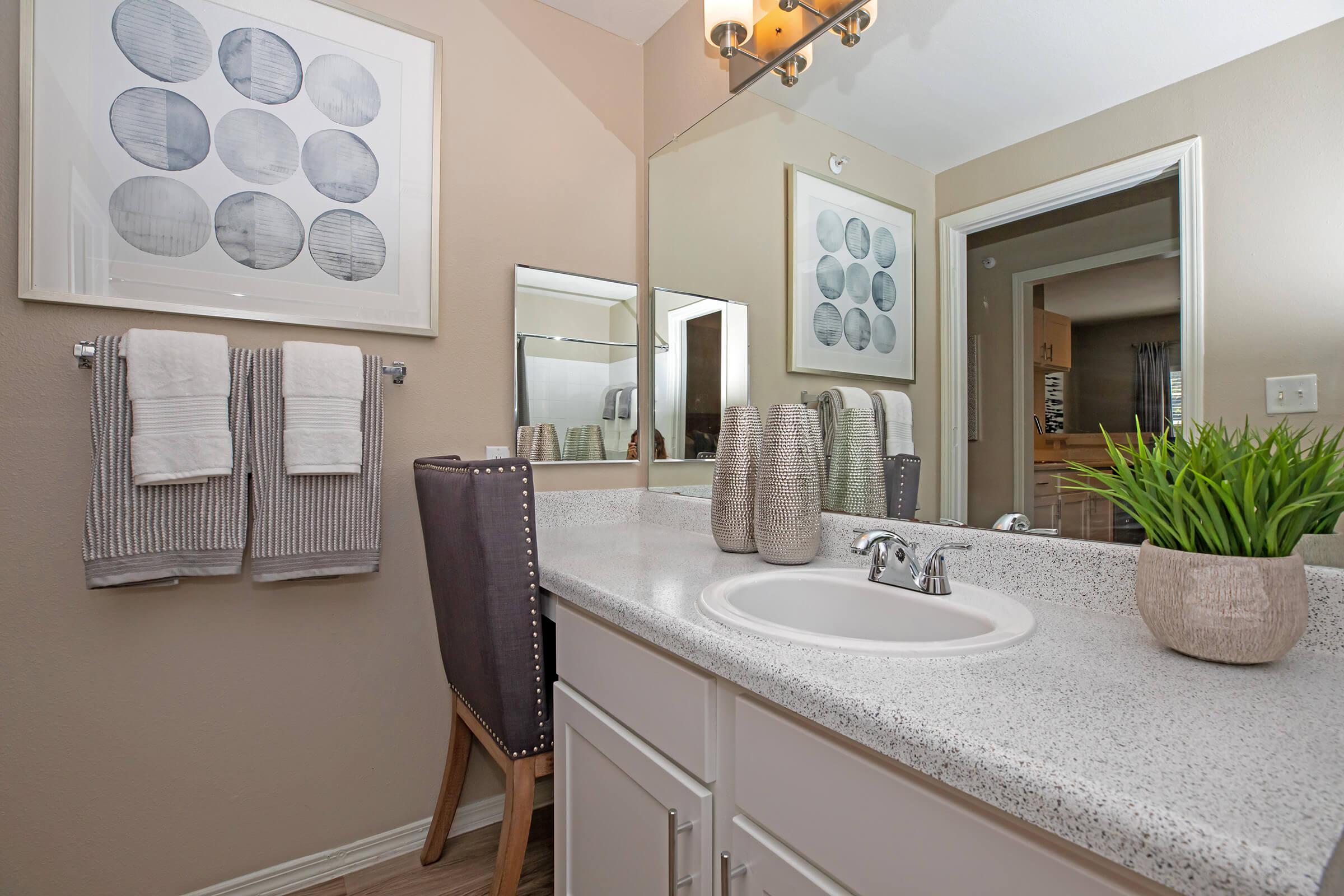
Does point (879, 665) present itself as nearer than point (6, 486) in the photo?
Yes

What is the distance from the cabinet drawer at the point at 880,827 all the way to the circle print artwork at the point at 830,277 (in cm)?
96

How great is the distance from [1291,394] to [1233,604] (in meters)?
0.32

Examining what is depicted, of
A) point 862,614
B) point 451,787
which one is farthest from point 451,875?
point 862,614

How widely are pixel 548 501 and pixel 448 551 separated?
57 cm

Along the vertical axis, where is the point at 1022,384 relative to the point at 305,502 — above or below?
above

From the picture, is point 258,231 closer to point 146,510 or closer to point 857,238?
point 146,510

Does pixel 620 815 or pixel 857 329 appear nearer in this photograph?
pixel 620 815

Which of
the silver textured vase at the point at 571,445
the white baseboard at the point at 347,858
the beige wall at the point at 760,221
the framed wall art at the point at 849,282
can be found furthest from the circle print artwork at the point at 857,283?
the white baseboard at the point at 347,858

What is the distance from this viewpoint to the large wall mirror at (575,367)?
5.85ft

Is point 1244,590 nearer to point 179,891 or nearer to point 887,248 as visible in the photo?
point 887,248

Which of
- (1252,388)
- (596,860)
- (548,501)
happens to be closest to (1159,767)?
(1252,388)

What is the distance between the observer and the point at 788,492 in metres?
1.23

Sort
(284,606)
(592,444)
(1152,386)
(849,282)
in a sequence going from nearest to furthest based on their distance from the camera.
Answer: (1152,386) → (849,282) → (284,606) → (592,444)

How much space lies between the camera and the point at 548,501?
5.95 feet
